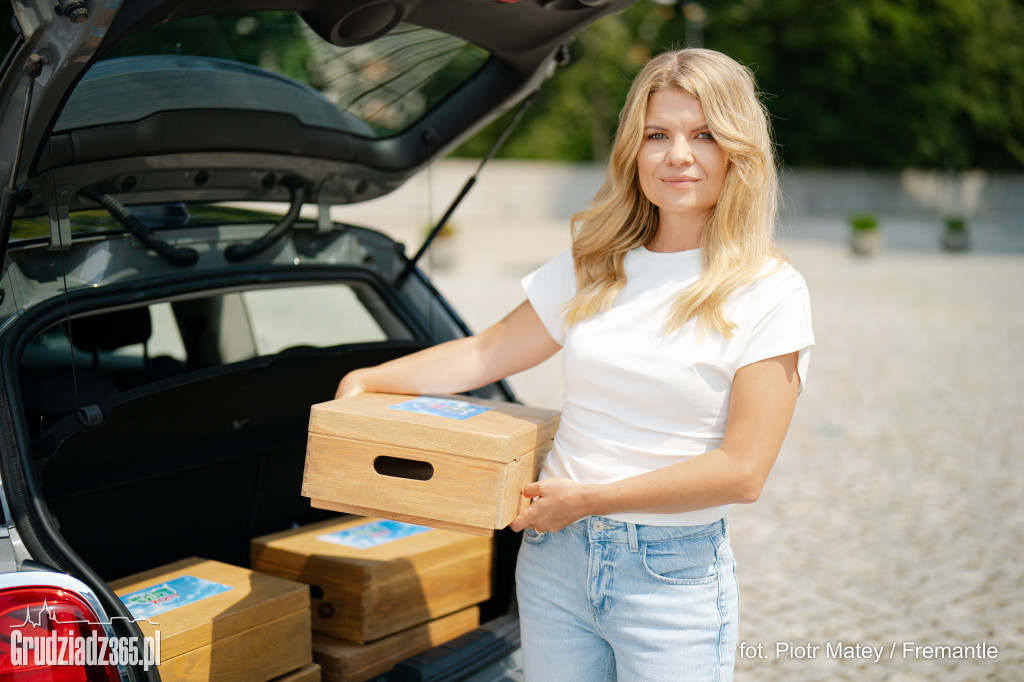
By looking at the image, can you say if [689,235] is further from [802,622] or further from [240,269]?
[802,622]

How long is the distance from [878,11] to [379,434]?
39.6m

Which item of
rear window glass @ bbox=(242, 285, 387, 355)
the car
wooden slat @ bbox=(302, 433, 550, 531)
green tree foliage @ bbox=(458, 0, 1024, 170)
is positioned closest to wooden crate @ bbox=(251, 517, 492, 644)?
the car

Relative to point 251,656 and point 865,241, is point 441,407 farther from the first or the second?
point 865,241

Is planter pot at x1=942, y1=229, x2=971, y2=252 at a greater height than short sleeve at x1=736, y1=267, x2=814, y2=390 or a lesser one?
lesser

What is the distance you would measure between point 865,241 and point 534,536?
21.4m

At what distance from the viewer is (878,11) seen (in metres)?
35.9

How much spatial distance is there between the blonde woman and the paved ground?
0.96 feet

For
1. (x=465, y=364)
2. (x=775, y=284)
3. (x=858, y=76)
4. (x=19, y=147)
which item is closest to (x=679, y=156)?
(x=775, y=284)

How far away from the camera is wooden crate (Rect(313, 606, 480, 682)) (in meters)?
2.21

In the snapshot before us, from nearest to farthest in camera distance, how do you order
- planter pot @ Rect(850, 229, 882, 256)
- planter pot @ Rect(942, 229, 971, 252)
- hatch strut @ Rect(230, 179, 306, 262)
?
hatch strut @ Rect(230, 179, 306, 262), planter pot @ Rect(850, 229, 882, 256), planter pot @ Rect(942, 229, 971, 252)

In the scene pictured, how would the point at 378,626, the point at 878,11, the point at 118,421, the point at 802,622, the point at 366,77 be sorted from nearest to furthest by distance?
1. the point at 118,421
2. the point at 378,626
3. the point at 366,77
4. the point at 802,622
5. the point at 878,11

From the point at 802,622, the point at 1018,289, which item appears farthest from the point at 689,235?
the point at 1018,289

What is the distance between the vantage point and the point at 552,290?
1899 mm

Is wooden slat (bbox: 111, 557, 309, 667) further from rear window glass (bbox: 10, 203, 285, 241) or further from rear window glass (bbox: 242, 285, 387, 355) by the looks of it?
rear window glass (bbox: 242, 285, 387, 355)
